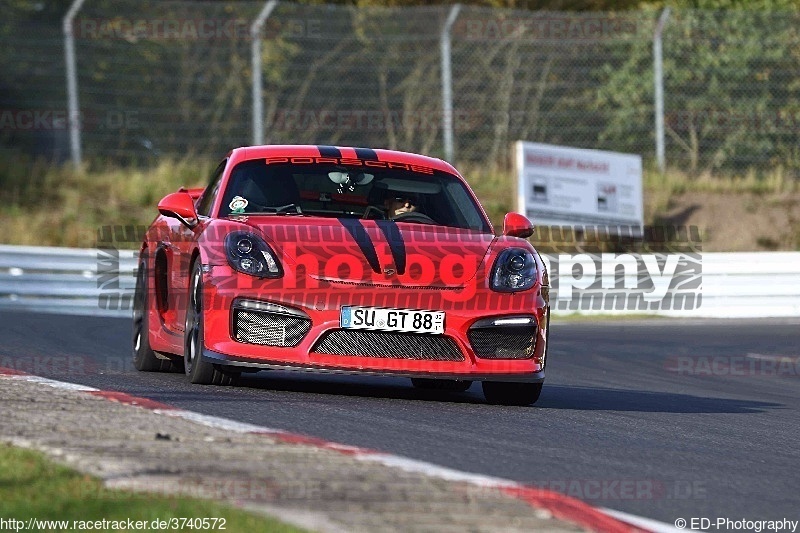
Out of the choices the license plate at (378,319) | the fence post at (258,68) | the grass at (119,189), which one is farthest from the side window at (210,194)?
the grass at (119,189)

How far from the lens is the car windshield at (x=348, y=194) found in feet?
27.8

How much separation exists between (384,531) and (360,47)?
17.4m

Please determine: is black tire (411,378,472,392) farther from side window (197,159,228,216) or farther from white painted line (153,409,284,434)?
white painted line (153,409,284,434)

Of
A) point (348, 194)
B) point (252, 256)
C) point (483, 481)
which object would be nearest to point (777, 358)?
point (348, 194)

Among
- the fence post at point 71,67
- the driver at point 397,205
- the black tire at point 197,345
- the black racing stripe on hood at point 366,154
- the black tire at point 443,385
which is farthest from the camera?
the fence post at point 71,67

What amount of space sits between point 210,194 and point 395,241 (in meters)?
1.68

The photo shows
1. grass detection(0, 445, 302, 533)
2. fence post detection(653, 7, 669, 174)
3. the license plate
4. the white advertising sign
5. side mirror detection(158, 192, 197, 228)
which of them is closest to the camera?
grass detection(0, 445, 302, 533)

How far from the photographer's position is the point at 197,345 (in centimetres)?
793

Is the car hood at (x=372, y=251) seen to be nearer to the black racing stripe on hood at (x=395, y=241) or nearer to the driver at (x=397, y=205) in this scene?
the black racing stripe on hood at (x=395, y=241)

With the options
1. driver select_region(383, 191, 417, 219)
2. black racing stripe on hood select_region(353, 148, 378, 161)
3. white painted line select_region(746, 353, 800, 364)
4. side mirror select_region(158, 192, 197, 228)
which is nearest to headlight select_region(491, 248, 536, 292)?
driver select_region(383, 191, 417, 219)

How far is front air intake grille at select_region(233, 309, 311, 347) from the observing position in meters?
7.53

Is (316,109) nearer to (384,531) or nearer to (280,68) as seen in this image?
(280,68)

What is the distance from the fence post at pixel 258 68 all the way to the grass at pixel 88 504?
53.4 ft

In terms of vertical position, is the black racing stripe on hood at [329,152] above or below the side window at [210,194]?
above
